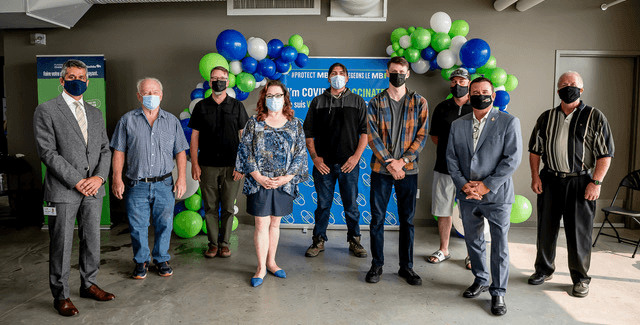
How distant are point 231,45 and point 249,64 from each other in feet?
0.92

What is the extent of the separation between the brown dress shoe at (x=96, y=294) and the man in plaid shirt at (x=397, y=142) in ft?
6.71

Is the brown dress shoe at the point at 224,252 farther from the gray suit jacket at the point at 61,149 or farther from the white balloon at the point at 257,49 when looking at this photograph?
the white balloon at the point at 257,49

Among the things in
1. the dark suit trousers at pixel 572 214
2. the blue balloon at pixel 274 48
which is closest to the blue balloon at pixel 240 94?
the blue balloon at pixel 274 48

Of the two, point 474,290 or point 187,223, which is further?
point 187,223

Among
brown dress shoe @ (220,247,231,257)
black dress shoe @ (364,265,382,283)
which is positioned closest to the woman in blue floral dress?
brown dress shoe @ (220,247,231,257)

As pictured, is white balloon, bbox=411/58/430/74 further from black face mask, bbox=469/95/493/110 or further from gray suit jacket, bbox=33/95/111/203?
gray suit jacket, bbox=33/95/111/203

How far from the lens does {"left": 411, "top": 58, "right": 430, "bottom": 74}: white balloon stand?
16.3 feet

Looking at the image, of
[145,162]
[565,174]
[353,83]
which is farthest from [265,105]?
[565,174]

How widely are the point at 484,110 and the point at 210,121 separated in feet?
7.87

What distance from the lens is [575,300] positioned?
3.27 m

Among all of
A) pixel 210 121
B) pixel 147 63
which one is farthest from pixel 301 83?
pixel 147 63

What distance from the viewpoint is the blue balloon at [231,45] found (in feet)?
15.2

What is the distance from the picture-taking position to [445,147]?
396cm

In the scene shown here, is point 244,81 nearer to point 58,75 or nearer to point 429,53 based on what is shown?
point 429,53
